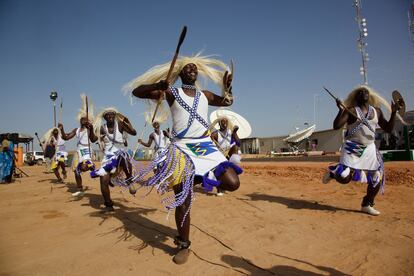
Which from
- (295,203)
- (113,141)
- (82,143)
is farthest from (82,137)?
(295,203)

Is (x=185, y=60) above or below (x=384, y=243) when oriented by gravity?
above

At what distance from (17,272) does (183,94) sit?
2456 mm

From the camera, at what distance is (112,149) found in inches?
241

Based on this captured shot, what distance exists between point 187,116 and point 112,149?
309 cm

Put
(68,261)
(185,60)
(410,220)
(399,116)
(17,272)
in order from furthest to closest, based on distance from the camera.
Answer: (399,116) < (410,220) < (185,60) < (68,261) < (17,272)

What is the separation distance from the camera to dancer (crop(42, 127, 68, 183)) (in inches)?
444

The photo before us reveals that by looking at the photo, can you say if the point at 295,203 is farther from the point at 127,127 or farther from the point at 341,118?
the point at 127,127

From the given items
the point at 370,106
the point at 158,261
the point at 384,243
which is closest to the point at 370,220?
the point at 384,243

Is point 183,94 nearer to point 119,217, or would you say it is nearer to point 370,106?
point 119,217

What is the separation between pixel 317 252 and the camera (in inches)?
133

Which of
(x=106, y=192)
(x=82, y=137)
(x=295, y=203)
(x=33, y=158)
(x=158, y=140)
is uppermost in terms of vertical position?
(x=82, y=137)

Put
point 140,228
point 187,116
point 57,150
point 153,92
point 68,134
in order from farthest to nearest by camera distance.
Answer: point 57,150, point 68,134, point 140,228, point 153,92, point 187,116

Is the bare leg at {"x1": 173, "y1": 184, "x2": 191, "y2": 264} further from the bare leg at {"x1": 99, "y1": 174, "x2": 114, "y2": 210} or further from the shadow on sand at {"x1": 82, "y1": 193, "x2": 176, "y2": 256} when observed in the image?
the bare leg at {"x1": 99, "y1": 174, "x2": 114, "y2": 210}

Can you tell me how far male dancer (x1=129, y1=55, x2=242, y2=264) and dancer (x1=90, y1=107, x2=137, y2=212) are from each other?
2291mm
